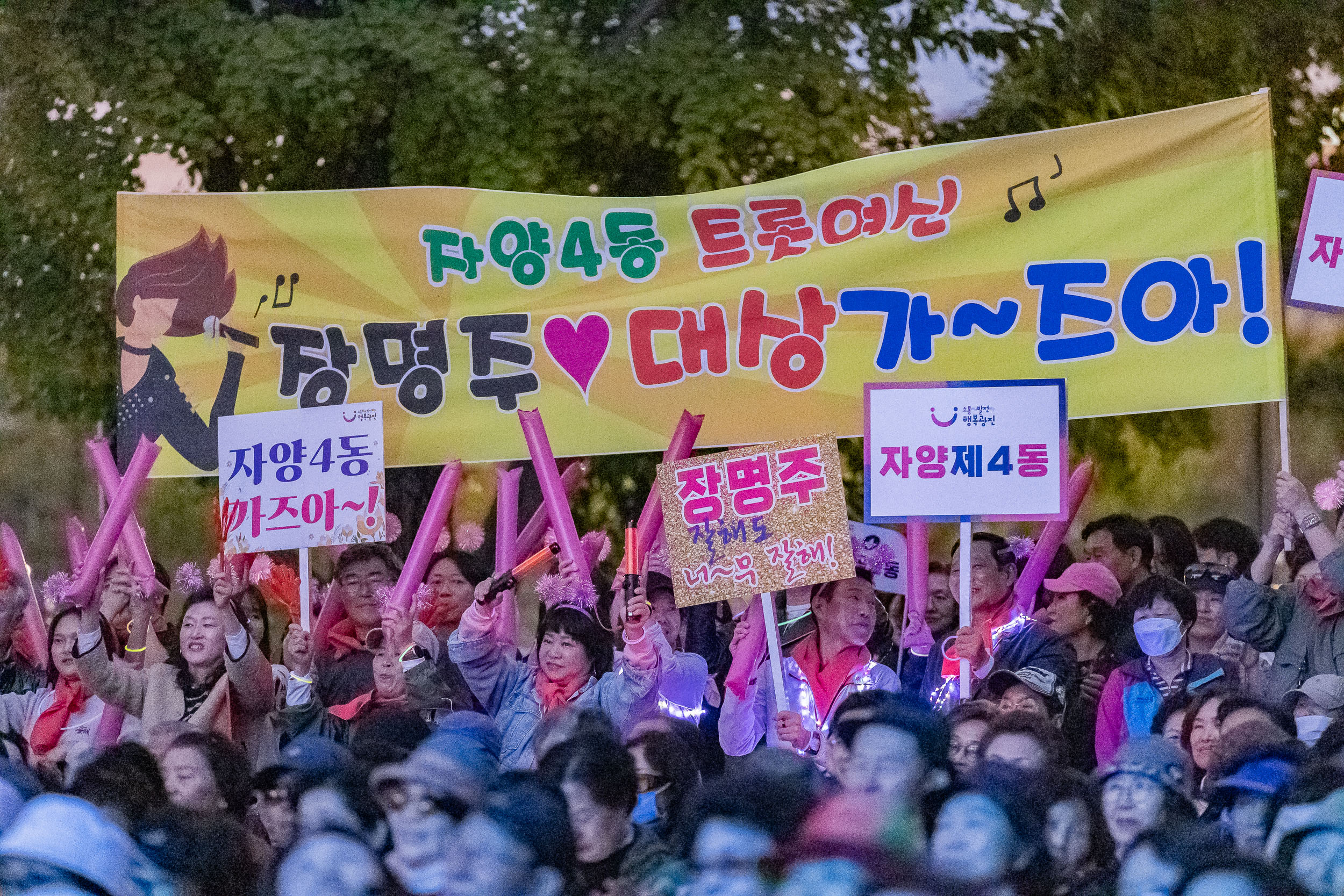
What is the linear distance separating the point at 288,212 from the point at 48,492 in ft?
11.8

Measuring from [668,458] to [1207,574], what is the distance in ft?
5.90

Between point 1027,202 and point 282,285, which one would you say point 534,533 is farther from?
point 1027,202

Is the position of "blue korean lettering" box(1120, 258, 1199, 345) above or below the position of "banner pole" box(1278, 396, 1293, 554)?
above

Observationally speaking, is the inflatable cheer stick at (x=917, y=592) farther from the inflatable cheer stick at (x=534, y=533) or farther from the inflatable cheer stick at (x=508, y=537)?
the inflatable cheer stick at (x=508, y=537)

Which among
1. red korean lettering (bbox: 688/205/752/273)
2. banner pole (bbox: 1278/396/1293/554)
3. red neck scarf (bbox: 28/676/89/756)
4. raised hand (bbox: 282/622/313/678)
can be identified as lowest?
red neck scarf (bbox: 28/676/89/756)

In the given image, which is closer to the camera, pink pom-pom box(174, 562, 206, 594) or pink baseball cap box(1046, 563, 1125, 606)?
pink baseball cap box(1046, 563, 1125, 606)

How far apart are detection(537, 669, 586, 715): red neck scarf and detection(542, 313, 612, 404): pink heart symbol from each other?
101 cm

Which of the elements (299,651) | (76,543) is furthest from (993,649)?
(76,543)

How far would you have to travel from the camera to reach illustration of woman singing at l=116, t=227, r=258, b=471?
5.56 m

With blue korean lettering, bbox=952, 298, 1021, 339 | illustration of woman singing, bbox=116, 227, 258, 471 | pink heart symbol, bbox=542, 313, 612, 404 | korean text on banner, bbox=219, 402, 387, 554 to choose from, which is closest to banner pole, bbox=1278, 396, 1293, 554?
blue korean lettering, bbox=952, 298, 1021, 339

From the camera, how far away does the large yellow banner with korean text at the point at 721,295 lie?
4828mm

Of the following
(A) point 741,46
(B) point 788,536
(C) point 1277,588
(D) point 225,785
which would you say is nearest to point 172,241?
(D) point 225,785

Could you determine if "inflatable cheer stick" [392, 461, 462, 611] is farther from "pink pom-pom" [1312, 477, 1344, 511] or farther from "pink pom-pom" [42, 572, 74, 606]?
"pink pom-pom" [1312, 477, 1344, 511]

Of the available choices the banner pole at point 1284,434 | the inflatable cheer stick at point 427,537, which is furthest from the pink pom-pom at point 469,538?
the banner pole at point 1284,434
